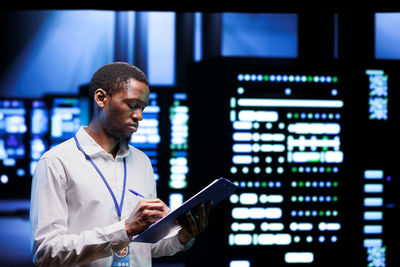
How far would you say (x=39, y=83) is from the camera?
19.4 ft

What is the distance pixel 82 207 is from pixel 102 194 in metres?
0.07

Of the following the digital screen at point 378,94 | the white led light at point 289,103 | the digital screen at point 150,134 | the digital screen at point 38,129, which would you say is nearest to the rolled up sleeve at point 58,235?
the white led light at point 289,103

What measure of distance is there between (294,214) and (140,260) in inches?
75.1

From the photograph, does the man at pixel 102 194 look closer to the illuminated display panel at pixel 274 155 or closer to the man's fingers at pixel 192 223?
the man's fingers at pixel 192 223

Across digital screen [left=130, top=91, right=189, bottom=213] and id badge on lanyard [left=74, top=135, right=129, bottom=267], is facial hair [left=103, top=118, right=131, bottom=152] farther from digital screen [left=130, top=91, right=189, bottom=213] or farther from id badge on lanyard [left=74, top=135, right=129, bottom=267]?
digital screen [left=130, top=91, right=189, bottom=213]

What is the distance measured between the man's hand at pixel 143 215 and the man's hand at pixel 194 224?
6.0 inches

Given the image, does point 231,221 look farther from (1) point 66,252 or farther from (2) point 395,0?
(1) point 66,252

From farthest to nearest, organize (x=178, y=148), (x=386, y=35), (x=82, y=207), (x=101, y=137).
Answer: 1. (x=386, y=35)
2. (x=178, y=148)
3. (x=101, y=137)
4. (x=82, y=207)

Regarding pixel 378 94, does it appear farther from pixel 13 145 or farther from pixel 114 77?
pixel 13 145

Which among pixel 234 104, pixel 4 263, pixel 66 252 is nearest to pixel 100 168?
pixel 66 252

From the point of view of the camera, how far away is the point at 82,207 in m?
1.50

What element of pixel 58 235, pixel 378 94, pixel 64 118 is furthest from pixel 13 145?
pixel 58 235

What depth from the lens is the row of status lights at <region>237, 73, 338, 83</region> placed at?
130 inches

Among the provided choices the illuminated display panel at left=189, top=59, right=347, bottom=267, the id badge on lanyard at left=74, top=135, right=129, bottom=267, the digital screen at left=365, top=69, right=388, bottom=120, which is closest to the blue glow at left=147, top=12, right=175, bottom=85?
the illuminated display panel at left=189, top=59, right=347, bottom=267
